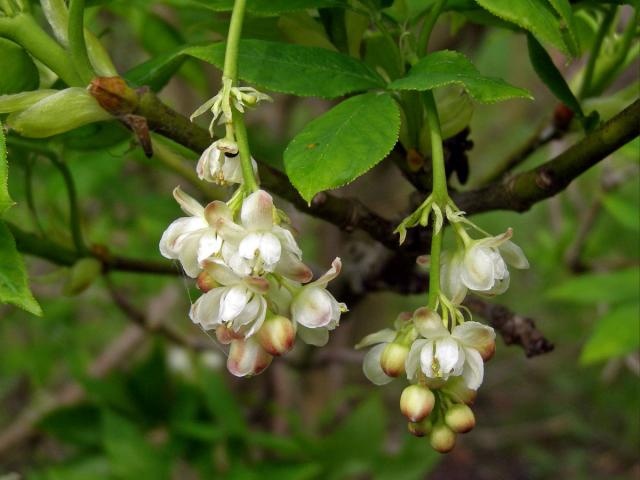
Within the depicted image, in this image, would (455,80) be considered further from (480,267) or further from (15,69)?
(15,69)

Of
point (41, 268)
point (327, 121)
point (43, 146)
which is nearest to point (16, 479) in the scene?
point (43, 146)

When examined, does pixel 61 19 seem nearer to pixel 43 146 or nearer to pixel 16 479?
pixel 43 146

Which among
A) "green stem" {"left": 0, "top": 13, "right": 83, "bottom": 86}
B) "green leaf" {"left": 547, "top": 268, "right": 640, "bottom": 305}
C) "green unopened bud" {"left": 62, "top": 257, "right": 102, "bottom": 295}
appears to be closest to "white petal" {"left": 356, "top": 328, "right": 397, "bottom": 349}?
"green stem" {"left": 0, "top": 13, "right": 83, "bottom": 86}

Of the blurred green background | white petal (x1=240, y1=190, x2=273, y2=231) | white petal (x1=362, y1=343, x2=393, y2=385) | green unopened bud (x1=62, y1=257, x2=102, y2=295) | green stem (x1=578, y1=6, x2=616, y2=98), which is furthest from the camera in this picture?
the blurred green background

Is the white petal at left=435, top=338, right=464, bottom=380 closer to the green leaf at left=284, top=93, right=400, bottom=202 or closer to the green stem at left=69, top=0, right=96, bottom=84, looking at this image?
the green leaf at left=284, top=93, right=400, bottom=202

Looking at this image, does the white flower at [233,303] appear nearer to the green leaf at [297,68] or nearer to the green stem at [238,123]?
the green stem at [238,123]

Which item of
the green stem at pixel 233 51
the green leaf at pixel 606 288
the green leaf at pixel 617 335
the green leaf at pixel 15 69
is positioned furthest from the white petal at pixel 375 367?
the green leaf at pixel 606 288
